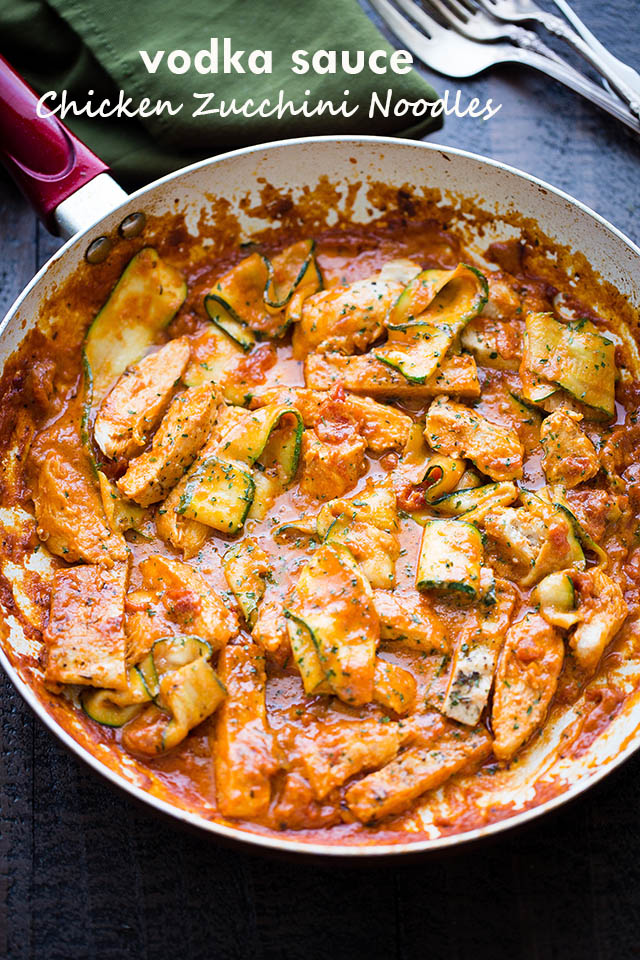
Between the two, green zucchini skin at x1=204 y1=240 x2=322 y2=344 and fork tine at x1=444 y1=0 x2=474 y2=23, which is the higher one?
fork tine at x1=444 y1=0 x2=474 y2=23

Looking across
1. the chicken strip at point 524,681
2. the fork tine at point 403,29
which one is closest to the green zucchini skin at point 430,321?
the chicken strip at point 524,681

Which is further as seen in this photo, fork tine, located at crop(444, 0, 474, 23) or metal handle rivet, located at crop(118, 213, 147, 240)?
fork tine, located at crop(444, 0, 474, 23)

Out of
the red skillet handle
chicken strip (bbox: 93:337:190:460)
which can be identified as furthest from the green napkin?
chicken strip (bbox: 93:337:190:460)

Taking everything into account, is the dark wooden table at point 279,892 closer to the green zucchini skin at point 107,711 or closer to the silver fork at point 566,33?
the green zucchini skin at point 107,711

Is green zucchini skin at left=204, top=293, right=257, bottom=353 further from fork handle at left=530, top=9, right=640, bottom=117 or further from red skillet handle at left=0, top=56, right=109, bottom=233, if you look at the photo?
fork handle at left=530, top=9, right=640, bottom=117

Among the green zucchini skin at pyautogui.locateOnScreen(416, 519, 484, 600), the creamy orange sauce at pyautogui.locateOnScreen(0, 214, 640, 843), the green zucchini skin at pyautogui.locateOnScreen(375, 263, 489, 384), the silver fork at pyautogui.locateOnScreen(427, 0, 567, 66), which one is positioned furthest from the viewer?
the silver fork at pyautogui.locateOnScreen(427, 0, 567, 66)

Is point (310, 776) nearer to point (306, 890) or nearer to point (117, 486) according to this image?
point (306, 890)

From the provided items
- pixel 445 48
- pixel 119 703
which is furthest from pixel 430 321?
pixel 119 703
